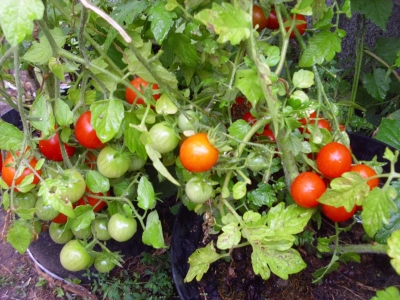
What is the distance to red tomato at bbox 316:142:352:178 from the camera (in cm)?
64

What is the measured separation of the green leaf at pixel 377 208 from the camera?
21.1 inches

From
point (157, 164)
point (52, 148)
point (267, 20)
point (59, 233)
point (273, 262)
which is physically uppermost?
point (267, 20)

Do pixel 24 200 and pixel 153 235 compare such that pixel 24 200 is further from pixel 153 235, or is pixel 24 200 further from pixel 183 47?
pixel 183 47

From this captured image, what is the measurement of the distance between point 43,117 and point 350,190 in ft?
1.77

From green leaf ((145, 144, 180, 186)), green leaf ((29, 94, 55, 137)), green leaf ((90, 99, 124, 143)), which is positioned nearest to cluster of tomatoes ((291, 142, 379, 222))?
green leaf ((145, 144, 180, 186))

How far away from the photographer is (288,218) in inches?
28.0

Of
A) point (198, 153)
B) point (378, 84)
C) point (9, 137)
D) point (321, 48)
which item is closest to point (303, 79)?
point (321, 48)

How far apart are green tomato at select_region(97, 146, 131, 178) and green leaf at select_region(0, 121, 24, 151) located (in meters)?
0.15

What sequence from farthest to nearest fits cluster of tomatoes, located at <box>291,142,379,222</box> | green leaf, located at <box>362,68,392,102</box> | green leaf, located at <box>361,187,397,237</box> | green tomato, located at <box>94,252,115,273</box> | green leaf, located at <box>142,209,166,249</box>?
1. green leaf, located at <box>362,68,392,102</box>
2. green tomato, located at <box>94,252,115,273</box>
3. green leaf, located at <box>142,209,166,249</box>
4. cluster of tomatoes, located at <box>291,142,379,222</box>
5. green leaf, located at <box>361,187,397,237</box>

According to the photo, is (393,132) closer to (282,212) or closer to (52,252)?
(282,212)

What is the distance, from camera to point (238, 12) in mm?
520

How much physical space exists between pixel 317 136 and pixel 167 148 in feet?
0.91

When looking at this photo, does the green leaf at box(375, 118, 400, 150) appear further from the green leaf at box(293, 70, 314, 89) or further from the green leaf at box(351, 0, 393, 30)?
the green leaf at box(293, 70, 314, 89)

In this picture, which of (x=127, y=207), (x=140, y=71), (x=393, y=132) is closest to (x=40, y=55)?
(x=140, y=71)
